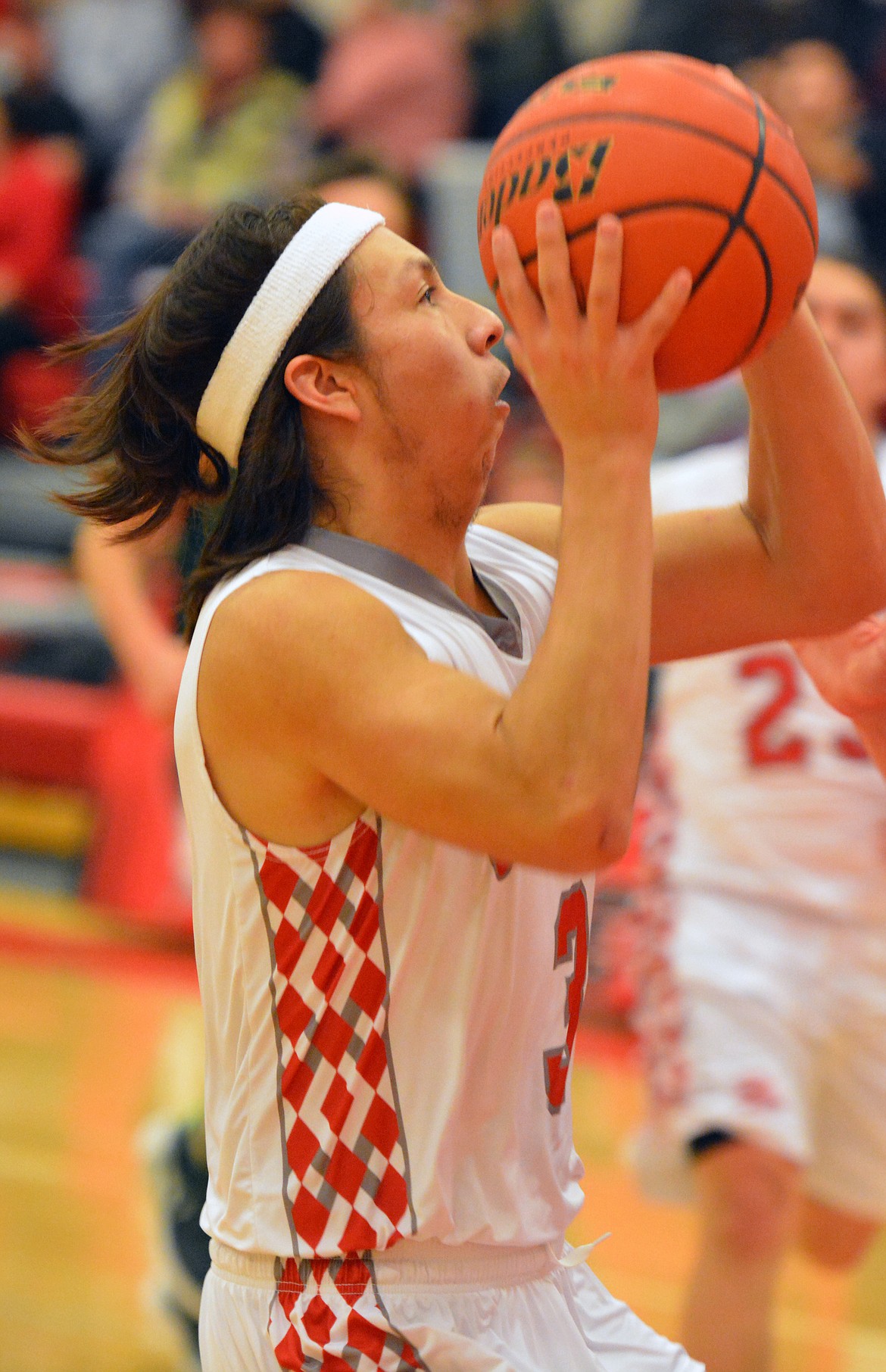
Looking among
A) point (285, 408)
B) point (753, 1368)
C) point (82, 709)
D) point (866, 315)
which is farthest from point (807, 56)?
point (285, 408)

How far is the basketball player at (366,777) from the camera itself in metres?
1.95

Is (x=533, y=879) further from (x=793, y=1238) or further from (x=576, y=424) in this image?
(x=793, y=1238)

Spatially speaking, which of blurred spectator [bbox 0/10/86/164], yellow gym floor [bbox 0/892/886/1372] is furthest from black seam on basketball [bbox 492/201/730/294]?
blurred spectator [bbox 0/10/86/164]

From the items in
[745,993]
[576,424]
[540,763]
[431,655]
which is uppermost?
[576,424]

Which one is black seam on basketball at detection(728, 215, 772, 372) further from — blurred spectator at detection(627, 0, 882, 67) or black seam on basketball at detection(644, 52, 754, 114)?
blurred spectator at detection(627, 0, 882, 67)

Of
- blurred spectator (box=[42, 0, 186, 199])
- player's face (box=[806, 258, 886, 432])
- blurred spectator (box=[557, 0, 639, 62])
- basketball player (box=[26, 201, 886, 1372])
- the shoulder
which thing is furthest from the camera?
blurred spectator (box=[42, 0, 186, 199])

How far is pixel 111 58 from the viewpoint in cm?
1061

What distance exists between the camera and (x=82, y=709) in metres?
8.34

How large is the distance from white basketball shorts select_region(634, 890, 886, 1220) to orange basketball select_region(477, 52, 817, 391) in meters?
2.05

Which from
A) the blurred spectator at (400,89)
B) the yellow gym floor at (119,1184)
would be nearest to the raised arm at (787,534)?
the yellow gym floor at (119,1184)

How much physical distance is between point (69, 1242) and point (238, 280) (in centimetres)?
351

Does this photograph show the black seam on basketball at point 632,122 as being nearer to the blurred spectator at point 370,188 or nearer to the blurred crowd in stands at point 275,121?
the blurred spectator at point 370,188

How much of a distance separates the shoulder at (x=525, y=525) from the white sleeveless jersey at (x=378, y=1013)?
38cm

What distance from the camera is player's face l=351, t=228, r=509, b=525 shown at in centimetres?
213
